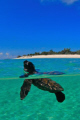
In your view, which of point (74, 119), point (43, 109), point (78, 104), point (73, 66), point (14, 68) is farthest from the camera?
point (73, 66)

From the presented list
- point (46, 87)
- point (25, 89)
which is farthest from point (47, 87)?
point (25, 89)

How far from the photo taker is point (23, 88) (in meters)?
7.00

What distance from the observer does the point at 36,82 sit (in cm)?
800

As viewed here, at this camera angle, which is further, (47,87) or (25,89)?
(47,87)

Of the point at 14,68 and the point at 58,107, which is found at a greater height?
the point at 14,68

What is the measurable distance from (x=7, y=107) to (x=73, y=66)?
23.2 feet

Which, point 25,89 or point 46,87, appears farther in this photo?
point 46,87

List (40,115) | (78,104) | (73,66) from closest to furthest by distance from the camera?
(40,115)
(78,104)
(73,66)

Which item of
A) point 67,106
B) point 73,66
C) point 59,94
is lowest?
point 67,106

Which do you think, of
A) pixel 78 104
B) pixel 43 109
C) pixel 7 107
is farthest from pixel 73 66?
pixel 7 107

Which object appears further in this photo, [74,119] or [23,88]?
[23,88]

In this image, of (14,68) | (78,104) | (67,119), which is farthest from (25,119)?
(14,68)

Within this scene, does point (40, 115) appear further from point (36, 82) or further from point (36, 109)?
point (36, 82)

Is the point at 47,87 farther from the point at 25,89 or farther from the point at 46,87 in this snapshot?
the point at 25,89
